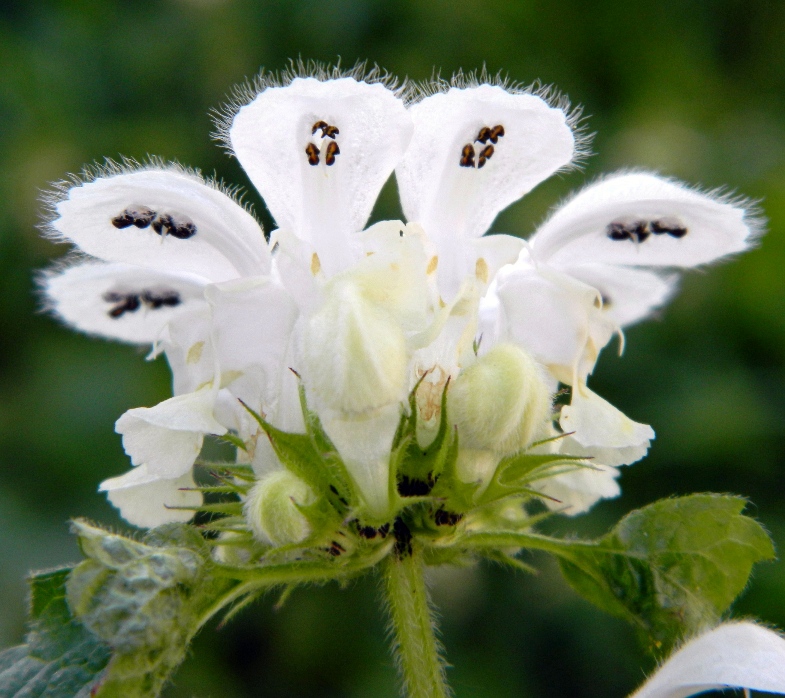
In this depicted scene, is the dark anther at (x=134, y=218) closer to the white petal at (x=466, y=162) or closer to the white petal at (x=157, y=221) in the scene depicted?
the white petal at (x=157, y=221)

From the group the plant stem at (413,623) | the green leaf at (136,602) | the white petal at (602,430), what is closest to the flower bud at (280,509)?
the green leaf at (136,602)

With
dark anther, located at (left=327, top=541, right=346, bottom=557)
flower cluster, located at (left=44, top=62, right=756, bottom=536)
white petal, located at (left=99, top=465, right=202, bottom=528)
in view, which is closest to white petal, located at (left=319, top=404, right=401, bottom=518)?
flower cluster, located at (left=44, top=62, right=756, bottom=536)

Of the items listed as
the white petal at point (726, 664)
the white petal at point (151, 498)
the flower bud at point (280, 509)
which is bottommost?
the white petal at point (726, 664)

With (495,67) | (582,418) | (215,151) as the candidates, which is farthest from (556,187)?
(582,418)

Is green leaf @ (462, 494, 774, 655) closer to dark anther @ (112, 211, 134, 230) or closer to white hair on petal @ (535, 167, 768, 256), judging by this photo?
white hair on petal @ (535, 167, 768, 256)

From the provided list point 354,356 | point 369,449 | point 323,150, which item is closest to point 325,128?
point 323,150

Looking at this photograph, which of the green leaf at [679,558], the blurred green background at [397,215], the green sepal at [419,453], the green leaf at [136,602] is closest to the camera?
the green leaf at [136,602]
